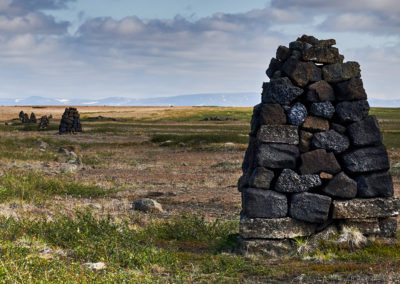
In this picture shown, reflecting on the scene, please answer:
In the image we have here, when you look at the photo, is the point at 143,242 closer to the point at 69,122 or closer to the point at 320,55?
the point at 320,55

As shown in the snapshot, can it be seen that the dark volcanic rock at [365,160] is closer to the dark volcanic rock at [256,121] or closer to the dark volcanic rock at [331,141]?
the dark volcanic rock at [331,141]

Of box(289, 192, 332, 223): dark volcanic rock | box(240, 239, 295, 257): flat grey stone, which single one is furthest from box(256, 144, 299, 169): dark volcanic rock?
box(240, 239, 295, 257): flat grey stone

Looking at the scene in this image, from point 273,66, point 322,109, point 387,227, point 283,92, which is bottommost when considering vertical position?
point 387,227

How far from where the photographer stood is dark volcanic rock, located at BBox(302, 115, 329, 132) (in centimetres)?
1016

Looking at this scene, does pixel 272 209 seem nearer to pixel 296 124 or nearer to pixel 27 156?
pixel 296 124

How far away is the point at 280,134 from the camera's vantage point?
1014 cm

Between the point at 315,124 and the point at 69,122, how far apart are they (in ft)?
176

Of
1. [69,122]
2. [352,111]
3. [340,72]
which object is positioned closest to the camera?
[352,111]

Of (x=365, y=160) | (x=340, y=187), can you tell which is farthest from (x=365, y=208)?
(x=365, y=160)

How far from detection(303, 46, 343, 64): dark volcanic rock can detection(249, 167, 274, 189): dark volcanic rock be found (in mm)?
2558

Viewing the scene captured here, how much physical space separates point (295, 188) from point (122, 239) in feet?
12.0

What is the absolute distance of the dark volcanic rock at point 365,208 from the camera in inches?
391

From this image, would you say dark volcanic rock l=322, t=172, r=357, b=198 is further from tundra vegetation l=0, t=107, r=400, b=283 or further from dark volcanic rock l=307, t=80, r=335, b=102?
dark volcanic rock l=307, t=80, r=335, b=102

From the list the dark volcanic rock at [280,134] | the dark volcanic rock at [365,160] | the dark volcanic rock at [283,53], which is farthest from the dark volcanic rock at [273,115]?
the dark volcanic rock at [365,160]
